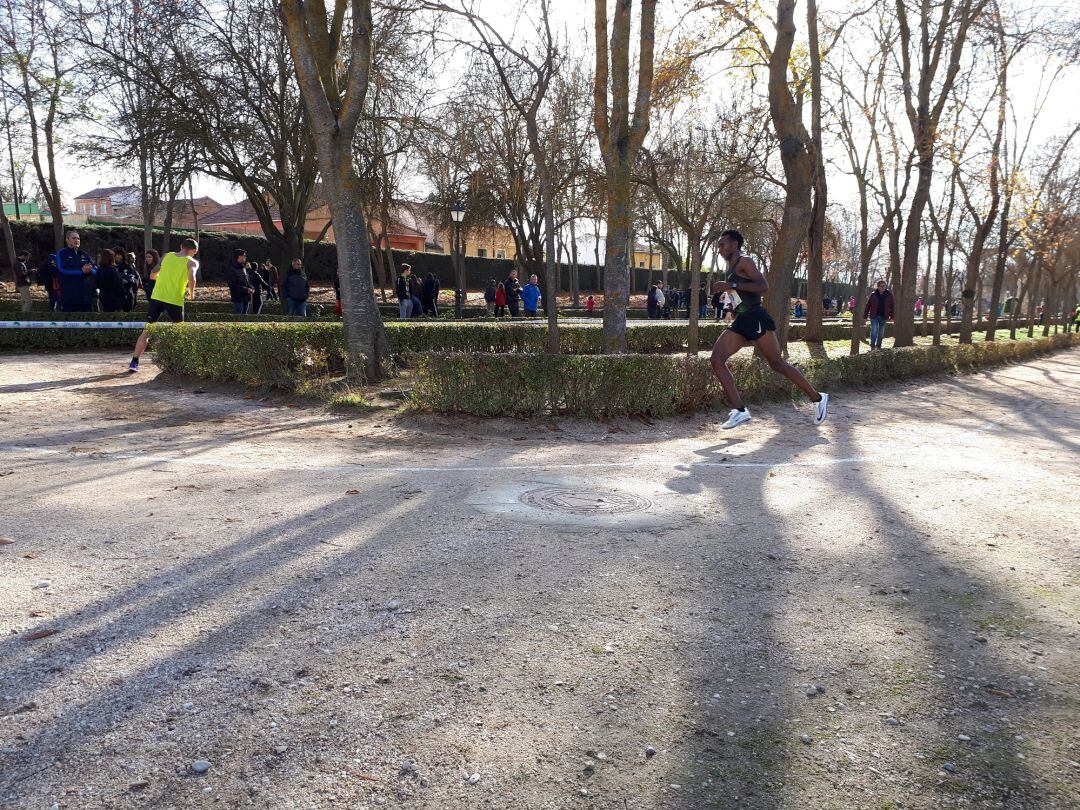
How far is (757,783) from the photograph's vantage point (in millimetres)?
2182

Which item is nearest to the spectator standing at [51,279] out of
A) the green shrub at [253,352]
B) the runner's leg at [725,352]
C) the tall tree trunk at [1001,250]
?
the green shrub at [253,352]

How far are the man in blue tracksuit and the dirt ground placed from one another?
33.0 feet

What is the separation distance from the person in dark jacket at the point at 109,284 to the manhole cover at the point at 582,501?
44.4ft

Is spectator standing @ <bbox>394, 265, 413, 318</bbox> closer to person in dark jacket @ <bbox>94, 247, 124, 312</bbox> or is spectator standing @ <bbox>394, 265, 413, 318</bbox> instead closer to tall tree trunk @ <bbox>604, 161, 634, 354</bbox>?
person in dark jacket @ <bbox>94, 247, 124, 312</bbox>

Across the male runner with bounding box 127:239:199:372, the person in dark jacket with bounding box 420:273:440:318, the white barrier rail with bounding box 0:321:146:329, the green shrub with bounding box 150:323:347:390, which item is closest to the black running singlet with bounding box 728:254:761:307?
the green shrub with bounding box 150:323:347:390

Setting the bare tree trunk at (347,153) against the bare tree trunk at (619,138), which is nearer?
the bare tree trunk at (347,153)

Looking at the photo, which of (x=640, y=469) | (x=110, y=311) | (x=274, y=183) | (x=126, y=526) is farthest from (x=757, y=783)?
(x=274, y=183)

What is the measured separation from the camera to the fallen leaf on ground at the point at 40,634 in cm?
289

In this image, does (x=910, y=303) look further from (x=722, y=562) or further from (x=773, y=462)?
(x=722, y=562)

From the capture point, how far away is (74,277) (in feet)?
48.5

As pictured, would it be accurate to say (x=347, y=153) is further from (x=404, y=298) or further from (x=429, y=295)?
(x=429, y=295)

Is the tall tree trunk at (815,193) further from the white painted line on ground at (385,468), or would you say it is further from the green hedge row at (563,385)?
the white painted line on ground at (385,468)

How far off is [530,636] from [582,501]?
2.12m

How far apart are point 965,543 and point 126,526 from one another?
4.66m
